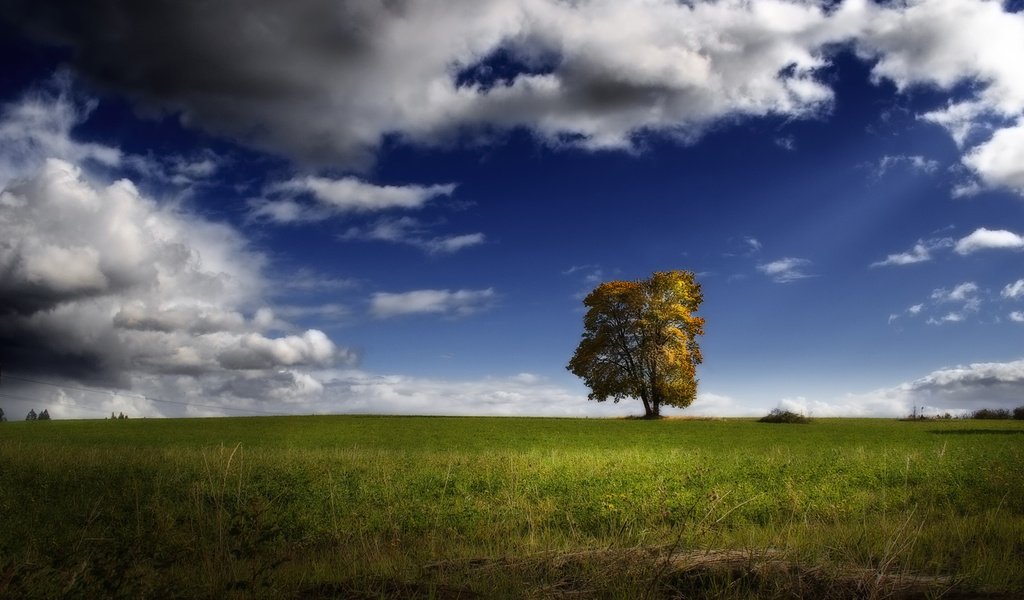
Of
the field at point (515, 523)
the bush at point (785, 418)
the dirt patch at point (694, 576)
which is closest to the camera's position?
the dirt patch at point (694, 576)

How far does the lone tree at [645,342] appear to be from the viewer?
5431cm

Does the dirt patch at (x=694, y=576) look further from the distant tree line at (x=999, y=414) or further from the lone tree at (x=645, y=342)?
the distant tree line at (x=999, y=414)

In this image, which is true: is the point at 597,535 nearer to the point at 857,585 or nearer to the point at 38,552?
the point at 857,585

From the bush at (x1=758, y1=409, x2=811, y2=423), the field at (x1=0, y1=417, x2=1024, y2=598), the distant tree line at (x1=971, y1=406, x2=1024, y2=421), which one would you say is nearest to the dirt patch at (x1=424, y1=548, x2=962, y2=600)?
the field at (x1=0, y1=417, x2=1024, y2=598)

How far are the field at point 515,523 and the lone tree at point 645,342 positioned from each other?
2503 cm

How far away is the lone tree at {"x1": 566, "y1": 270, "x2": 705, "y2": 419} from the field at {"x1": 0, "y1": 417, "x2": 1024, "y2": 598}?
25034 millimetres

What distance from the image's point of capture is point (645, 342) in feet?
183

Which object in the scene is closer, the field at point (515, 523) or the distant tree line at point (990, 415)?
the field at point (515, 523)

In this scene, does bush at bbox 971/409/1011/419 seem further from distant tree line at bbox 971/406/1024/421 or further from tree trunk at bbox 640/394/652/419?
tree trunk at bbox 640/394/652/419

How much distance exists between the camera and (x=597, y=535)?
42.0 feet

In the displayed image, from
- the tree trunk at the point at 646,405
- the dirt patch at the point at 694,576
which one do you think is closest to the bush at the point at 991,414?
the tree trunk at the point at 646,405

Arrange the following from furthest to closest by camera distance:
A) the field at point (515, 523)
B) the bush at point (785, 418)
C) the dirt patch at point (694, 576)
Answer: the bush at point (785, 418), the field at point (515, 523), the dirt patch at point (694, 576)

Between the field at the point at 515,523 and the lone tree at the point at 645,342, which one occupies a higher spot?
the lone tree at the point at 645,342

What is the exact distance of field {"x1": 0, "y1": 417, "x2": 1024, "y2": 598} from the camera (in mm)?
7094
